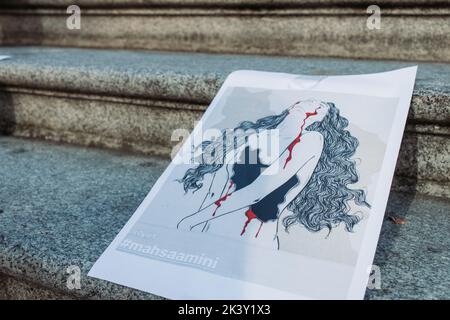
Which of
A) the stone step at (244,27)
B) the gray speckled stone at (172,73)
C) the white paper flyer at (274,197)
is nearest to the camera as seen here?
the white paper flyer at (274,197)

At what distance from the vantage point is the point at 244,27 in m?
1.01

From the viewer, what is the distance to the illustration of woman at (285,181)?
512 mm

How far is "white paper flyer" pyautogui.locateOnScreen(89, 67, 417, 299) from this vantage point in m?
0.45

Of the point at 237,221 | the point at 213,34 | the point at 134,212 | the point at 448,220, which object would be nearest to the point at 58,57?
the point at 213,34

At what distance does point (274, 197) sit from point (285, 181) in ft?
0.09

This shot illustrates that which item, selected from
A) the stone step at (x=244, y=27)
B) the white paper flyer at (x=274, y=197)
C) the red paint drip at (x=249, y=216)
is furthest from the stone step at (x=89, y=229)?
the stone step at (x=244, y=27)

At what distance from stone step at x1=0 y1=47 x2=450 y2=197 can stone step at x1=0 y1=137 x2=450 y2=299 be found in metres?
0.06

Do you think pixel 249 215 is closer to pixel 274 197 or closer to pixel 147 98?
pixel 274 197

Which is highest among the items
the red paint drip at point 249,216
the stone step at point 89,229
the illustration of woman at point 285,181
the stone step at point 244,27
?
the stone step at point 244,27

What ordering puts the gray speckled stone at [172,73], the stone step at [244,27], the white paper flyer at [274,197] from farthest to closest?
the stone step at [244,27] → the gray speckled stone at [172,73] → the white paper flyer at [274,197]

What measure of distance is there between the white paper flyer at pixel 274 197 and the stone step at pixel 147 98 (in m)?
0.06

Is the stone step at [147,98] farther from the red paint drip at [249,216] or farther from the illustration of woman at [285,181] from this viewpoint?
A: the red paint drip at [249,216]

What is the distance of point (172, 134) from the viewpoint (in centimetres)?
79

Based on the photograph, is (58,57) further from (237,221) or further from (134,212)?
(237,221)
